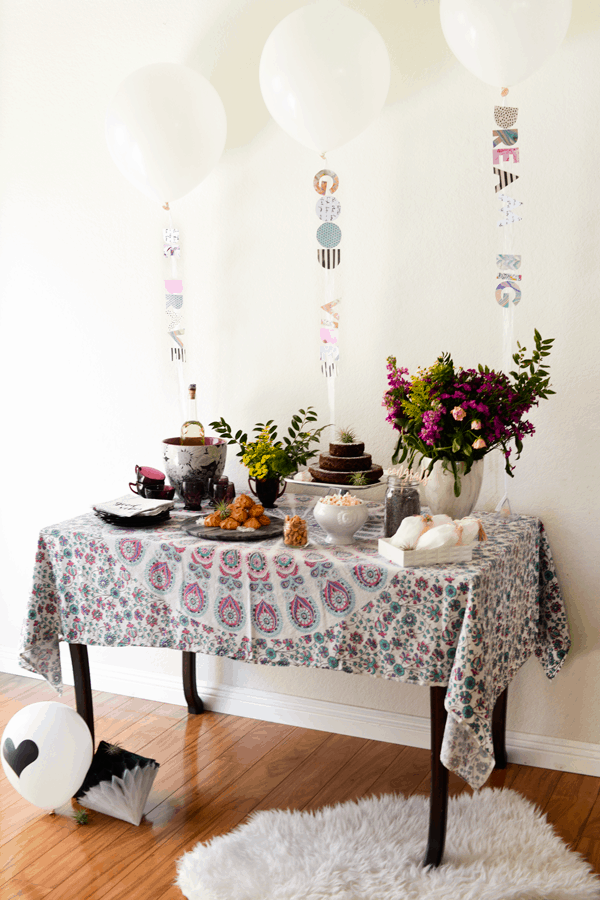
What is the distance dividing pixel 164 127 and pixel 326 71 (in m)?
0.48

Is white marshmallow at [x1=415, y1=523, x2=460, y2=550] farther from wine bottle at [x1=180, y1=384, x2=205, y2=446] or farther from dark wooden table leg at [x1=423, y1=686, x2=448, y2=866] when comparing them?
wine bottle at [x1=180, y1=384, x2=205, y2=446]

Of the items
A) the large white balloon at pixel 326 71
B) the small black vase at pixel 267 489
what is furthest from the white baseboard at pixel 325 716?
the large white balloon at pixel 326 71

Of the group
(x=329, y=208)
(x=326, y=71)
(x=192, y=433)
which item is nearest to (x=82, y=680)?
(x=192, y=433)

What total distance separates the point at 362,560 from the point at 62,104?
1.91 meters

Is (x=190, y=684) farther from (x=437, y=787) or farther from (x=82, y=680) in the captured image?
(x=437, y=787)

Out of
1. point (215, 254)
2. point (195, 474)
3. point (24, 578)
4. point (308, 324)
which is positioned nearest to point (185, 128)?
point (215, 254)

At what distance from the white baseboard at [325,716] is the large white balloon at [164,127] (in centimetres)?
160

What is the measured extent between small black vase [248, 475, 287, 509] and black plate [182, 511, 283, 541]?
0.67ft

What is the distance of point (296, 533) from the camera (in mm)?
1895

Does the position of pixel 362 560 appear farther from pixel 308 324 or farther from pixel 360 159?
pixel 360 159

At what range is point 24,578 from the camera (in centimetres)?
292

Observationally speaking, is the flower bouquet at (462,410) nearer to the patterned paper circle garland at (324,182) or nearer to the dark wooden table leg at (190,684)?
the patterned paper circle garland at (324,182)

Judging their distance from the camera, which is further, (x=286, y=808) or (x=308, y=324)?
(x=308, y=324)

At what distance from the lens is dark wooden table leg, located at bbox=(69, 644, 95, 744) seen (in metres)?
2.12
